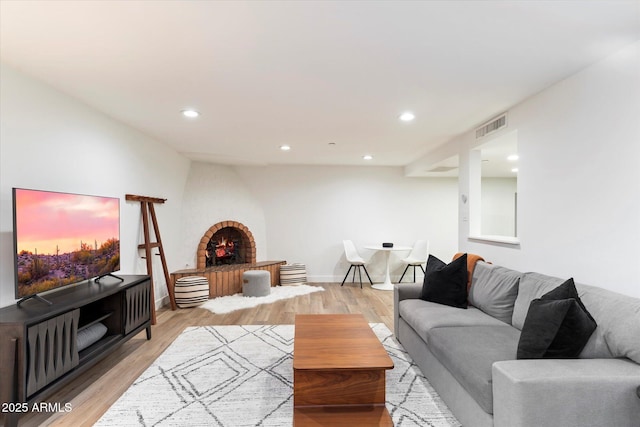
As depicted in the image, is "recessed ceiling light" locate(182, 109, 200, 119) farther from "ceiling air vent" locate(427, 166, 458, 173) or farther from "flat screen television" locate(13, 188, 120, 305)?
"ceiling air vent" locate(427, 166, 458, 173)

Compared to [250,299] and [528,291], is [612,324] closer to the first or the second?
[528,291]

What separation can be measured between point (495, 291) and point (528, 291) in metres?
0.36

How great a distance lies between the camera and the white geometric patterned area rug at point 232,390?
2178 millimetres

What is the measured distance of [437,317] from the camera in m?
2.79

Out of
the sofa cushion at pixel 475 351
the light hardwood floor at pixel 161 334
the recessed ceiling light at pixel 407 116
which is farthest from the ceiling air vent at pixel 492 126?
the light hardwood floor at pixel 161 334

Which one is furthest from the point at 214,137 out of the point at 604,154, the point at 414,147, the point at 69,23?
the point at 604,154

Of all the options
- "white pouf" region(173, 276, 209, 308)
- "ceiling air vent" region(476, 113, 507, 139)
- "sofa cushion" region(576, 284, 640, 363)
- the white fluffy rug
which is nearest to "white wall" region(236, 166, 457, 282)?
the white fluffy rug

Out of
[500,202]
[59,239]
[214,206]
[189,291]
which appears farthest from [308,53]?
[500,202]

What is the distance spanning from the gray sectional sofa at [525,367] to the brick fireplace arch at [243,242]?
4434 millimetres

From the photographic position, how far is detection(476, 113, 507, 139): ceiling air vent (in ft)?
11.4

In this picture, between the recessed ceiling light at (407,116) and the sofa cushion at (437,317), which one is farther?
the recessed ceiling light at (407,116)

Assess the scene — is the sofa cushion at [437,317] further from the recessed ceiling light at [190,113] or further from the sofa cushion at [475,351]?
the recessed ceiling light at [190,113]

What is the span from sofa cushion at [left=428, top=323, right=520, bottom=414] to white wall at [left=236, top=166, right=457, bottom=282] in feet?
14.9

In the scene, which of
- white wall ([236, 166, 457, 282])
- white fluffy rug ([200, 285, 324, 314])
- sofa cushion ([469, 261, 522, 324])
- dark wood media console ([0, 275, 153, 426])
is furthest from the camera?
white wall ([236, 166, 457, 282])
